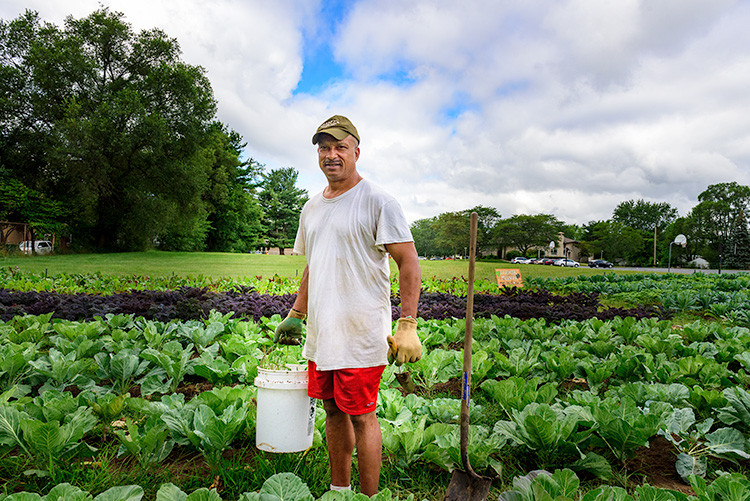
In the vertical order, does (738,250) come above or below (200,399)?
above

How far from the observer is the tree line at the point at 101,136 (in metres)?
14.9

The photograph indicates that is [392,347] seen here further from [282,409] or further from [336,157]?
[336,157]

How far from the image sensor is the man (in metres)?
1.71

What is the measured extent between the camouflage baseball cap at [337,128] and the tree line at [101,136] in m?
14.0

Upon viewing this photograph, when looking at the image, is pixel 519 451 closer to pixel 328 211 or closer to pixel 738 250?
pixel 328 211

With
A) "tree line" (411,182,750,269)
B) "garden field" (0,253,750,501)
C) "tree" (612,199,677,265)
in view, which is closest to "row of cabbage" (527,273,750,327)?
"garden field" (0,253,750,501)

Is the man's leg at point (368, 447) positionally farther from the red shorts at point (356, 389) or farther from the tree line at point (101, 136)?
the tree line at point (101, 136)

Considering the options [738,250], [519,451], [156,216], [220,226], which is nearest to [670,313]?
[519,451]

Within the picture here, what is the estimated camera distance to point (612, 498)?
1.46m

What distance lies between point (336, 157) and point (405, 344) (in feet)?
2.71

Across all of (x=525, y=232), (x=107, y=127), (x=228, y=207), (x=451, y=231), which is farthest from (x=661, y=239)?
(x=107, y=127)

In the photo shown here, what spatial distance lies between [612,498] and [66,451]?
88.2 inches

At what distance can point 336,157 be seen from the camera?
1842mm

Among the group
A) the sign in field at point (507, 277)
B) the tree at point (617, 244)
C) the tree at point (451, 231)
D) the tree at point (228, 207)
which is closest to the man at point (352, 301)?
the sign in field at point (507, 277)
